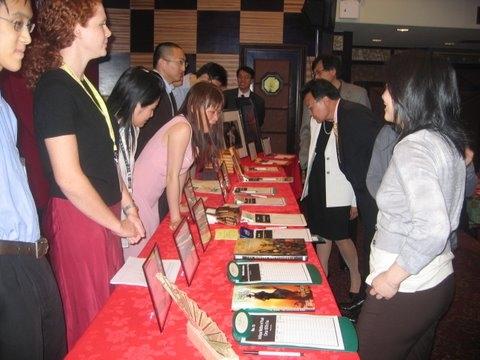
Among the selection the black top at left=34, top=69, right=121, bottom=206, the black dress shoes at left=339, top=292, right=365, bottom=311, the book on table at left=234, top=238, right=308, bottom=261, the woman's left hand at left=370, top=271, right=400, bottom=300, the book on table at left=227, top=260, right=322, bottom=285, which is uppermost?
the black top at left=34, top=69, right=121, bottom=206

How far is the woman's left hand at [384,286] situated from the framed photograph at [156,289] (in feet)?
1.88

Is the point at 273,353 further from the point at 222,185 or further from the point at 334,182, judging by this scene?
the point at 334,182

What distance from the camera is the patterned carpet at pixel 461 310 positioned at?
7.35 feet

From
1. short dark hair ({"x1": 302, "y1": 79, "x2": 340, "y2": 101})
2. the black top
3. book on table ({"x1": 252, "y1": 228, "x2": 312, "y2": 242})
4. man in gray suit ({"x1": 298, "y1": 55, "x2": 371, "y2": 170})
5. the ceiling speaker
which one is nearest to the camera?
the black top

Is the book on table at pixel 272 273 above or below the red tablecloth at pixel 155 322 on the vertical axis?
above

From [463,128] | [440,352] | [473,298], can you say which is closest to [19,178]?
[463,128]

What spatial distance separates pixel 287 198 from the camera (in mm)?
2520

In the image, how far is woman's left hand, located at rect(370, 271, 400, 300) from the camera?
1170 millimetres

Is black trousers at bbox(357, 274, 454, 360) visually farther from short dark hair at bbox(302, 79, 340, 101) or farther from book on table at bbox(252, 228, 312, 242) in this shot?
short dark hair at bbox(302, 79, 340, 101)

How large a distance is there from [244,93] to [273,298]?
3.96m

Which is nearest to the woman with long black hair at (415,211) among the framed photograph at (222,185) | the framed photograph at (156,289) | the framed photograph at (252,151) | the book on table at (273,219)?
the framed photograph at (156,289)

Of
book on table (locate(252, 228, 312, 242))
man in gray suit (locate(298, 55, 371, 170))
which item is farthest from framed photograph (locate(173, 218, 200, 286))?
man in gray suit (locate(298, 55, 371, 170))

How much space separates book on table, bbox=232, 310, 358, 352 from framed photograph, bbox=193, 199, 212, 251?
54cm

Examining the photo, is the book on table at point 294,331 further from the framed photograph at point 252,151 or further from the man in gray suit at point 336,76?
the framed photograph at point 252,151
